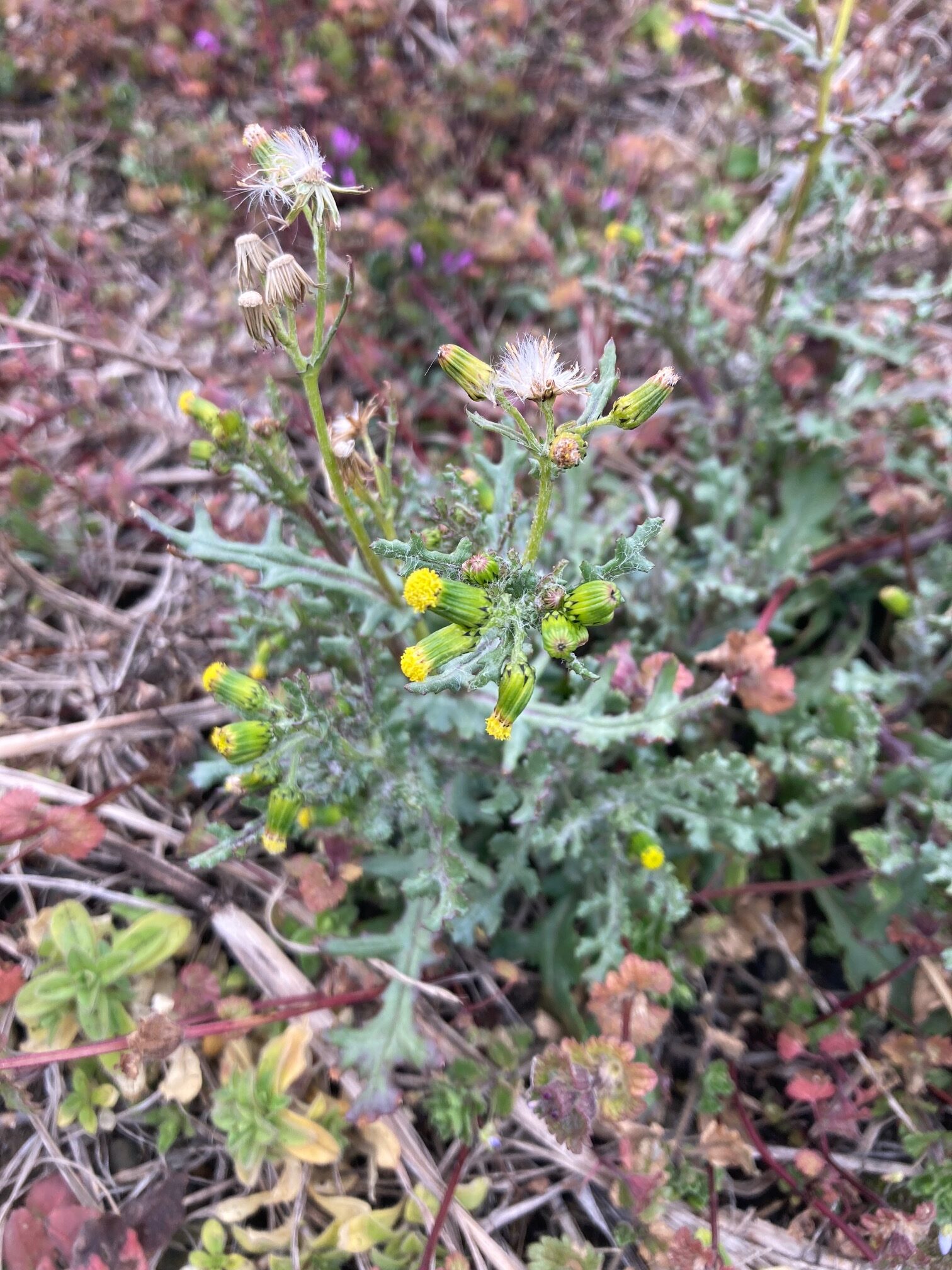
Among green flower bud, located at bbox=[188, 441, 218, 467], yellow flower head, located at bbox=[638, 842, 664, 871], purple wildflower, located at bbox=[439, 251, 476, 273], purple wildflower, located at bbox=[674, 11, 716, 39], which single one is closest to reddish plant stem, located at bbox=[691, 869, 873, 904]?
yellow flower head, located at bbox=[638, 842, 664, 871]

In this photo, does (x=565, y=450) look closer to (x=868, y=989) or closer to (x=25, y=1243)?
(x=868, y=989)

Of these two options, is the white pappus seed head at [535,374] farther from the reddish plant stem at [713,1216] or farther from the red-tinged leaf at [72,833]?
the reddish plant stem at [713,1216]

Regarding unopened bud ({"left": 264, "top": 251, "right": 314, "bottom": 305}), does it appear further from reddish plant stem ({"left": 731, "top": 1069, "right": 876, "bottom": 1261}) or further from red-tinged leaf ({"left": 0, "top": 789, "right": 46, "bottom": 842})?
reddish plant stem ({"left": 731, "top": 1069, "right": 876, "bottom": 1261})

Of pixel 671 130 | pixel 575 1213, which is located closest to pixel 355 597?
pixel 575 1213

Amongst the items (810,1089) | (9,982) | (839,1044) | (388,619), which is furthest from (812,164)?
(9,982)

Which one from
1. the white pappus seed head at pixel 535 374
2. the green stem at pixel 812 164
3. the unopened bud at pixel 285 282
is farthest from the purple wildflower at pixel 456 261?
the white pappus seed head at pixel 535 374

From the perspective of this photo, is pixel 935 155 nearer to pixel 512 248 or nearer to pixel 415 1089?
pixel 512 248
